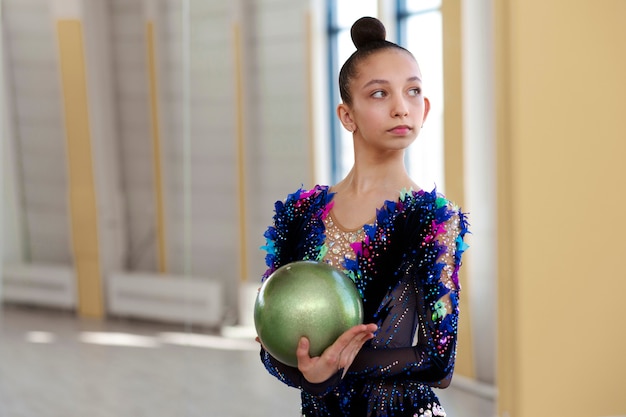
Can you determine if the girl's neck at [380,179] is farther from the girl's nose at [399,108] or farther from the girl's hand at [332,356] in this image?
the girl's hand at [332,356]

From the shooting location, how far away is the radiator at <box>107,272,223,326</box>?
4520 mm

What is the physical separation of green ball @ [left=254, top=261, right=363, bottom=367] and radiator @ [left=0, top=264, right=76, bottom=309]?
3681 mm

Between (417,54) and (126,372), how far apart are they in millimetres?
2377

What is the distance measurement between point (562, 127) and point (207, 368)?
2.31m

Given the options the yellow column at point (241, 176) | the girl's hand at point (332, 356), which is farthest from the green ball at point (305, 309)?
the yellow column at point (241, 176)

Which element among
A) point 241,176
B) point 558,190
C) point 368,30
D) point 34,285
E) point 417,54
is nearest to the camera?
point 368,30

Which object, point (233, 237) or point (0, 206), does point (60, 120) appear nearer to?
point (0, 206)

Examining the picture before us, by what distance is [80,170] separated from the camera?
4566 millimetres

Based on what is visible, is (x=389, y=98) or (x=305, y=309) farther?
(x=389, y=98)

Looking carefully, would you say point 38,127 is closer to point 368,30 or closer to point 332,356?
point 368,30

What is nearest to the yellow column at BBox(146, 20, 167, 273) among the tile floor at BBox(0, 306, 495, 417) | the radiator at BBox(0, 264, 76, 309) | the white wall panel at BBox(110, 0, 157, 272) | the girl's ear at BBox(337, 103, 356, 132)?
the white wall panel at BBox(110, 0, 157, 272)

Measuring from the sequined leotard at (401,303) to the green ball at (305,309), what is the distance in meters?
0.08

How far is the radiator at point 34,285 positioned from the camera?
4.51m

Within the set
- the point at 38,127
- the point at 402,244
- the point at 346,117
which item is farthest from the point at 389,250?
the point at 38,127
